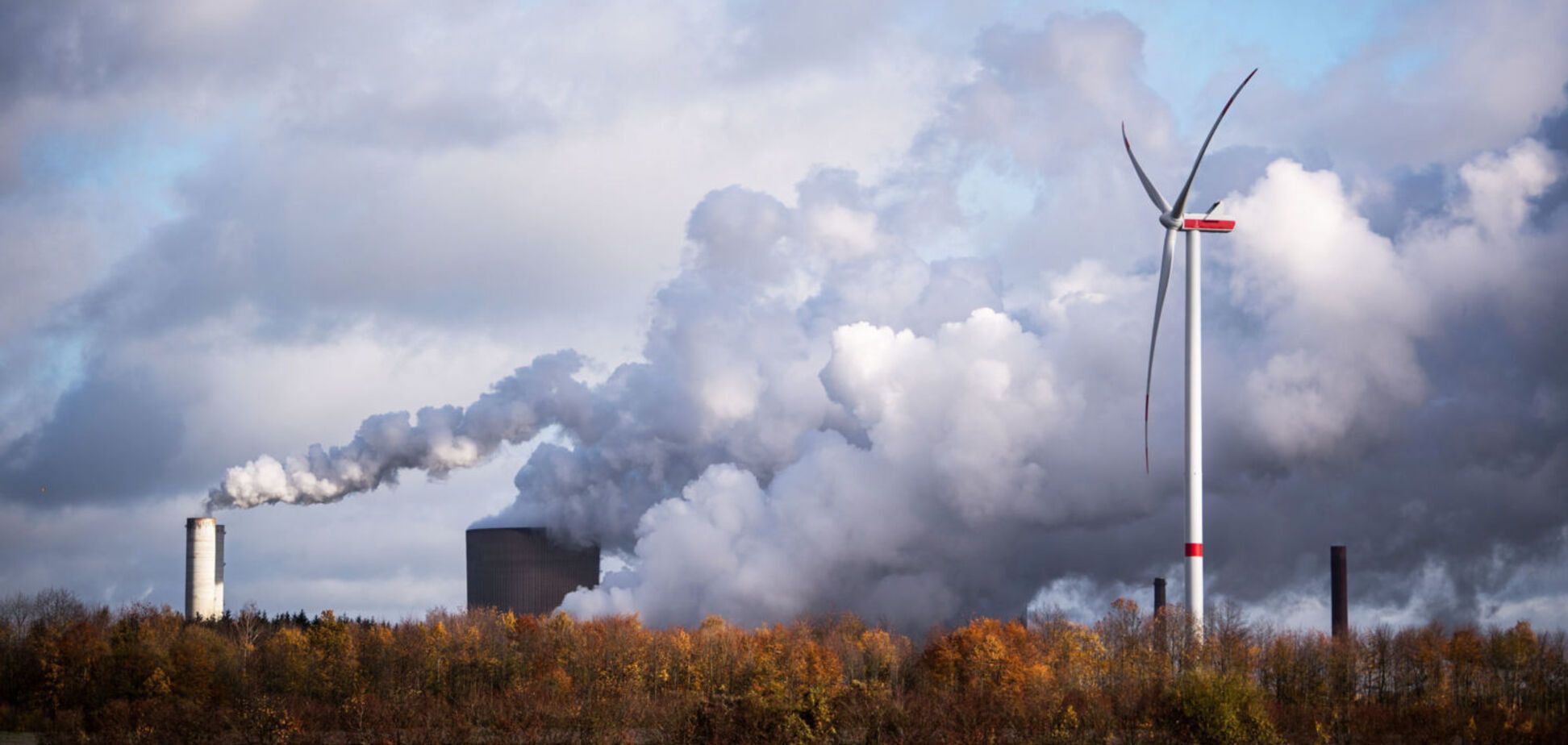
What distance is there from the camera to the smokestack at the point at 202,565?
106 m

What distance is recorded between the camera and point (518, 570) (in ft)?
376

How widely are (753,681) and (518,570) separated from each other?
60.9m

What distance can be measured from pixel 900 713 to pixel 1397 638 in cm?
4563

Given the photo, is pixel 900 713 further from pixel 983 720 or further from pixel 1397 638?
pixel 1397 638

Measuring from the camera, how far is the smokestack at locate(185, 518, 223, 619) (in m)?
106

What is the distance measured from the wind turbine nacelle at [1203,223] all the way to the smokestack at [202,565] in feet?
238

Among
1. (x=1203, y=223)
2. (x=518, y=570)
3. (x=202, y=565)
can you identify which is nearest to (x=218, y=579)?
(x=202, y=565)

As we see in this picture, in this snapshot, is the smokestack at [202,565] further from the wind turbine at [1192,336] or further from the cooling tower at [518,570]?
the wind turbine at [1192,336]

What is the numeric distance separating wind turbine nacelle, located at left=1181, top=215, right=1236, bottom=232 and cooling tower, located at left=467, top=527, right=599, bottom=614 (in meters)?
66.1

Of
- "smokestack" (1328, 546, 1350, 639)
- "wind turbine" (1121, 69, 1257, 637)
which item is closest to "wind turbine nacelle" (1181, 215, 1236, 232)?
"wind turbine" (1121, 69, 1257, 637)

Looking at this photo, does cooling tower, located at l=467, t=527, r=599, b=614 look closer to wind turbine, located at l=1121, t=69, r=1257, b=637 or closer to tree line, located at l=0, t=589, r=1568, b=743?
tree line, located at l=0, t=589, r=1568, b=743

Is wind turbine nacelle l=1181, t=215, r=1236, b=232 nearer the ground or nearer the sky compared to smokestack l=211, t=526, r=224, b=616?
nearer the sky

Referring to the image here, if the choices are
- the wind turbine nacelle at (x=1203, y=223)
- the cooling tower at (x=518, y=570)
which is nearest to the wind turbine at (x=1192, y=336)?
the wind turbine nacelle at (x=1203, y=223)

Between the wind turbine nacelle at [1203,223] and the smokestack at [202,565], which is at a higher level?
the wind turbine nacelle at [1203,223]
